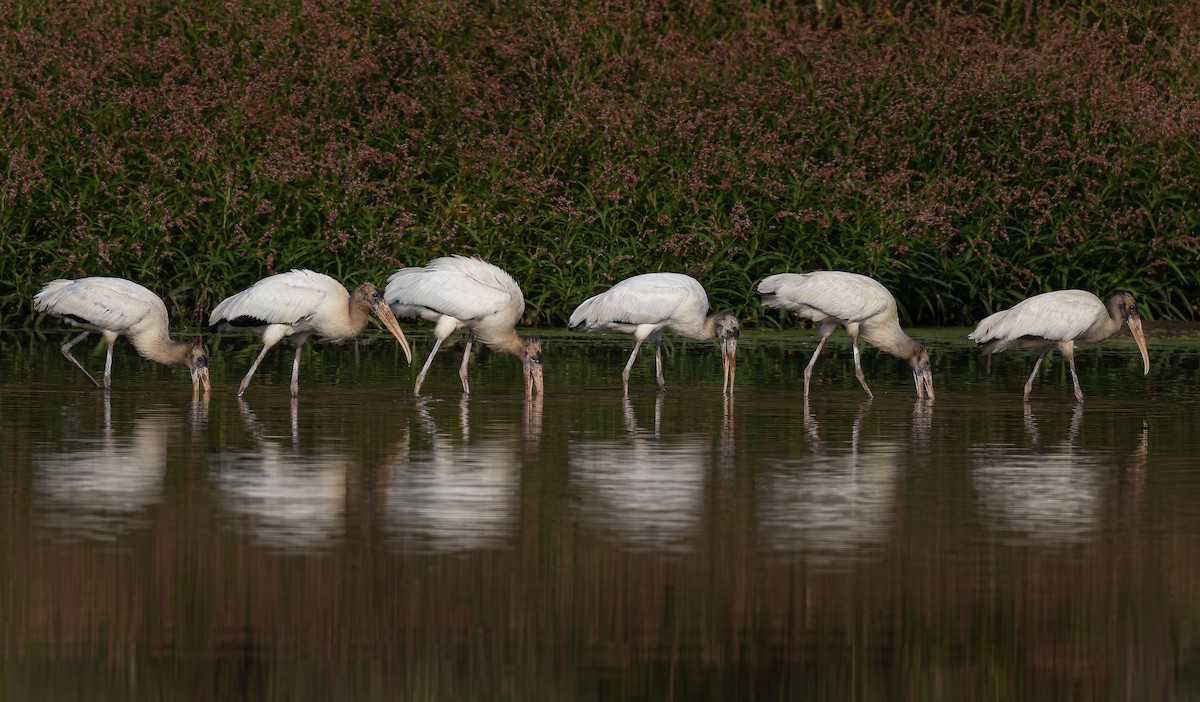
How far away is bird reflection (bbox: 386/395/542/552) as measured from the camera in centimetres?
848

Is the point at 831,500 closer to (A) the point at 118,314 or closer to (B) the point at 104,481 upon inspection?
(B) the point at 104,481

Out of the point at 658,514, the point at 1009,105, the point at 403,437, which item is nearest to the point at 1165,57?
the point at 1009,105

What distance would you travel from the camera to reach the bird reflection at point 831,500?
8.39 metres

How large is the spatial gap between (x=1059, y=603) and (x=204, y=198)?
15652mm

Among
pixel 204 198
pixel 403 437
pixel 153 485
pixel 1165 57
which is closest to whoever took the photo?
pixel 153 485

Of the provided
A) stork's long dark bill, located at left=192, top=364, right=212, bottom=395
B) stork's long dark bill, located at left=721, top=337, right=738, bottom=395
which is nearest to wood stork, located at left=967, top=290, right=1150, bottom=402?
stork's long dark bill, located at left=721, top=337, right=738, bottom=395

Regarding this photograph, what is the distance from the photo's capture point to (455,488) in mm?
9883

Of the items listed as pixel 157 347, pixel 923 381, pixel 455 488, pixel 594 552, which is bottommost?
pixel 594 552

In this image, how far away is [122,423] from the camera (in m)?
13.0

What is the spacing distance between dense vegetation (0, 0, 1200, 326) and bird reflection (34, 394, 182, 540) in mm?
9497

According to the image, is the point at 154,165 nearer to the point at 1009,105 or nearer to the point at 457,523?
the point at 1009,105

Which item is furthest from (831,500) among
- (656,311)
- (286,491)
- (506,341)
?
(656,311)

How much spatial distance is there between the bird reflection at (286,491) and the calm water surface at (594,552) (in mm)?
31

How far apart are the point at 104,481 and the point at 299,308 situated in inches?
250
